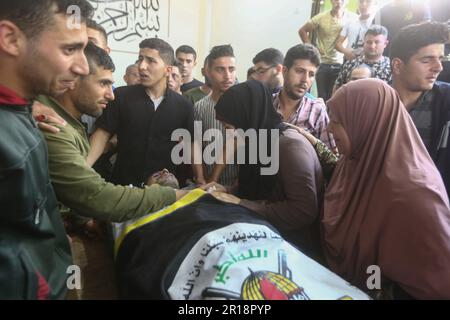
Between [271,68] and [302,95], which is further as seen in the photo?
[271,68]

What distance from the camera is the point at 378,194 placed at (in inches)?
49.8

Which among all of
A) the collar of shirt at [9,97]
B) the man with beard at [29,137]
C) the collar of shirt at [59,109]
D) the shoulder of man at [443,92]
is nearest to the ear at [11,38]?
the man with beard at [29,137]

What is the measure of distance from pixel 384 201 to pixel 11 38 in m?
1.35

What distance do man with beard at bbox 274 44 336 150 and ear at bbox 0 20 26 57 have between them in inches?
71.2

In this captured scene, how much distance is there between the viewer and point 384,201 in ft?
4.00

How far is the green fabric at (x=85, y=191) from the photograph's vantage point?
117 cm

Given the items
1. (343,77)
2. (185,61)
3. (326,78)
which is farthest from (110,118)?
(326,78)

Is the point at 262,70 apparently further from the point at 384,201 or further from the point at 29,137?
the point at 29,137

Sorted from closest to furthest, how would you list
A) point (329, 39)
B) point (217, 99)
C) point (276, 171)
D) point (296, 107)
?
point (276, 171) < point (296, 107) < point (217, 99) < point (329, 39)

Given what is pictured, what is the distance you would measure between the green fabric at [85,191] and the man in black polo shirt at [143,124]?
853 mm

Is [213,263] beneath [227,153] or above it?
beneath
